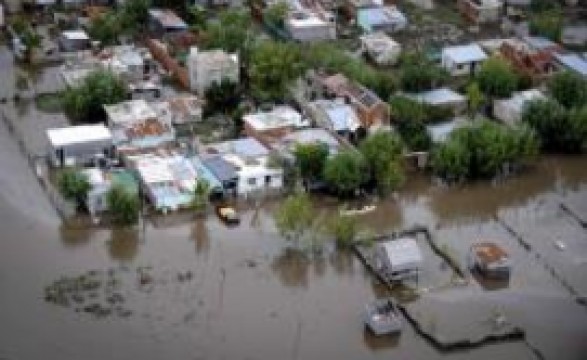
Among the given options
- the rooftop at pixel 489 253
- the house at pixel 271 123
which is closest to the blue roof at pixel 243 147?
the house at pixel 271 123

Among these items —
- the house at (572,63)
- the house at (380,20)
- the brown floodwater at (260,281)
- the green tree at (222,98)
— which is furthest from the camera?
the house at (380,20)

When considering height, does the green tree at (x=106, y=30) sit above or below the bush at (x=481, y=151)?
above

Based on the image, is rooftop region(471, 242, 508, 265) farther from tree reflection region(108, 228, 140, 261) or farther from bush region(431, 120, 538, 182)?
tree reflection region(108, 228, 140, 261)

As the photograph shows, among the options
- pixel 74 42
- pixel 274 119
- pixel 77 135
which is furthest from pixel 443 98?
pixel 74 42

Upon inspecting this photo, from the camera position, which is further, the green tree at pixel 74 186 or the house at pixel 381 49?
the house at pixel 381 49

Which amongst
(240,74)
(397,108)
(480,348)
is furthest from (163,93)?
(480,348)

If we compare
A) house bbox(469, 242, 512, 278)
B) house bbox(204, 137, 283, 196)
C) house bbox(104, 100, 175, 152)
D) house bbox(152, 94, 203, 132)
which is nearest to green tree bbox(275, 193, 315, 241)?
house bbox(204, 137, 283, 196)

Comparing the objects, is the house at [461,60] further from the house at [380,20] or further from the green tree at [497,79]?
the house at [380,20]
